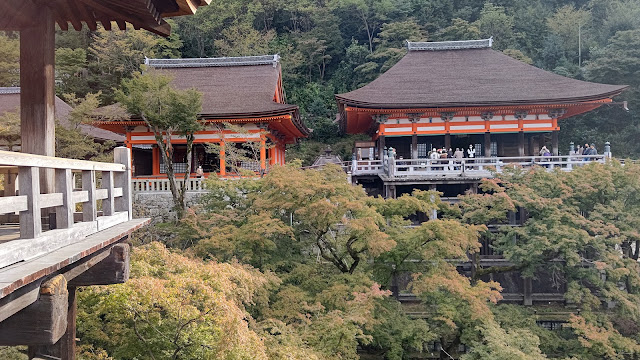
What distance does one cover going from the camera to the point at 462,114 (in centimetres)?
1648

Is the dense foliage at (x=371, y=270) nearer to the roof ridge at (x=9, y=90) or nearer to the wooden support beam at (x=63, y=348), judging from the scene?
the wooden support beam at (x=63, y=348)

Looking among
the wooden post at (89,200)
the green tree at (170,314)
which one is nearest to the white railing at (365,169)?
the green tree at (170,314)

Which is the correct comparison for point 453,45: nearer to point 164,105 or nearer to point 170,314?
point 164,105

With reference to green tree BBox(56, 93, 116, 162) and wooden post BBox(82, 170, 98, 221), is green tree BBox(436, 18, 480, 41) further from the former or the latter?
wooden post BBox(82, 170, 98, 221)

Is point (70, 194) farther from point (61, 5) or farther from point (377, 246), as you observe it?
point (377, 246)

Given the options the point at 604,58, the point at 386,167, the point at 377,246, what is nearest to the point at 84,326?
the point at 377,246

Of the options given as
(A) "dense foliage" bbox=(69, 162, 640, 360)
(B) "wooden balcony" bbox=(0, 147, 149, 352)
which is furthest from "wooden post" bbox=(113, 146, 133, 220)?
(A) "dense foliage" bbox=(69, 162, 640, 360)

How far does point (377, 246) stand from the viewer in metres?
8.96

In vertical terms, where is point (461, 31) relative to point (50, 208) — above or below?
above

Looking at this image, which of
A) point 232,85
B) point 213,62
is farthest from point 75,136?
point 213,62

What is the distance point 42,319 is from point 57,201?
66cm

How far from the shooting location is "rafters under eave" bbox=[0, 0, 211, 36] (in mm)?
3383

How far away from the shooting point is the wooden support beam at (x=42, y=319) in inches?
90.9

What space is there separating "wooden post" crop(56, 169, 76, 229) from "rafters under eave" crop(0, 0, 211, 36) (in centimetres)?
153
